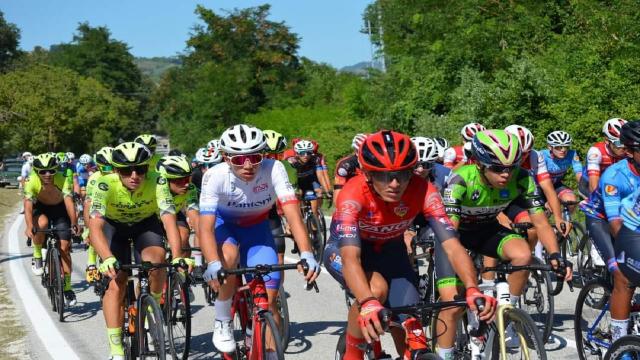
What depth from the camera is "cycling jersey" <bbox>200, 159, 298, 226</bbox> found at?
6605mm

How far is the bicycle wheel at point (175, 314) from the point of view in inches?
306

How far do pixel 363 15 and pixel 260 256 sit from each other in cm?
4613

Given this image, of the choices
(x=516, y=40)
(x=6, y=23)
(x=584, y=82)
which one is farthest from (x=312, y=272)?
(x=6, y=23)

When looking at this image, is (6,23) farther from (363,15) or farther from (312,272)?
(312,272)

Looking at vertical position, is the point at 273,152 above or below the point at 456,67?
below

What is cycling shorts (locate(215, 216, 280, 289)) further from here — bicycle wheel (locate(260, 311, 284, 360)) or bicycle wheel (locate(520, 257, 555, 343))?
bicycle wheel (locate(520, 257, 555, 343))

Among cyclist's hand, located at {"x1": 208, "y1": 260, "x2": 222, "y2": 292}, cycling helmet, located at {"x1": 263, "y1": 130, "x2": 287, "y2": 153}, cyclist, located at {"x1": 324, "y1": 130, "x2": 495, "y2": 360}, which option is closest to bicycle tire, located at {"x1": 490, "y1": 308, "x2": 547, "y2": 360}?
cyclist, located at {"x1": 324, "y1": 130, "x2": 495, "y2": 360}

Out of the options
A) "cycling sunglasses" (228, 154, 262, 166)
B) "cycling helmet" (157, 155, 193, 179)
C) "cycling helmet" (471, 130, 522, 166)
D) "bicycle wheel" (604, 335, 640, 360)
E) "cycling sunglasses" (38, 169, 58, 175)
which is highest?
"cycling sunglasses" (38, 169, 58, 175)

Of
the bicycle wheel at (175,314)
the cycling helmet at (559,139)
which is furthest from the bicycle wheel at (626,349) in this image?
the cycling helmet at (559,139)

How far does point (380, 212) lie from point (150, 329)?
8.21ft

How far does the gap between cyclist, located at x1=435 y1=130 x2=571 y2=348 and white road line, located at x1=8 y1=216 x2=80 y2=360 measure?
12.9ft

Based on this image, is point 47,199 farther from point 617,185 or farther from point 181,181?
point 617,185

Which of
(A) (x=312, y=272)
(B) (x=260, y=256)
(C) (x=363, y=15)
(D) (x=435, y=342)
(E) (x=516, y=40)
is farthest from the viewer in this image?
(C) (x=363, y=15)

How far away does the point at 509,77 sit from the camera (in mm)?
19641
